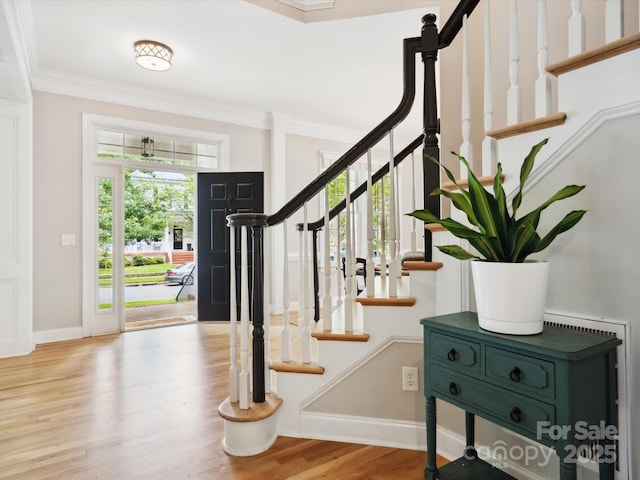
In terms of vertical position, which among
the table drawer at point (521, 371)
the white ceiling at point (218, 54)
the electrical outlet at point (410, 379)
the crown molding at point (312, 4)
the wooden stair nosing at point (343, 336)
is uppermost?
the crown molding at point (312, 4)

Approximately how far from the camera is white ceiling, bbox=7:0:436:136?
9.50ft

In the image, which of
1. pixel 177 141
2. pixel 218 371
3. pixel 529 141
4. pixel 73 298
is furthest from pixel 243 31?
pixel 73 298

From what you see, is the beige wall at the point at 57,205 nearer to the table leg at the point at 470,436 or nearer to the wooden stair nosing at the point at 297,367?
the wooden stair nosing at the point at 297,367

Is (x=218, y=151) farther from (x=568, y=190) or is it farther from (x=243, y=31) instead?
(x=568, y=190)

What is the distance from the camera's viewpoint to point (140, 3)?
9.02ft

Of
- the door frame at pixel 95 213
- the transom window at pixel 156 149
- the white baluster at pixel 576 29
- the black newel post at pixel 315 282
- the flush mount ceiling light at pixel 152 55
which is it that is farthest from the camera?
the transom window at pixel 156 149

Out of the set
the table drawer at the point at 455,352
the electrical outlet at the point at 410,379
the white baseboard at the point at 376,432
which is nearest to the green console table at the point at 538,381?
the table drawer at the point at 455,352

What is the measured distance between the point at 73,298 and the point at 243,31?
10.9ft

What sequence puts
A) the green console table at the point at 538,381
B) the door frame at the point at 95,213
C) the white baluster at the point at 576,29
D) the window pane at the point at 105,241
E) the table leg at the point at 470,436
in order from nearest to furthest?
the green console table at the point at 538,381, the white baluster at the point at 576,29, the table leg at the point at 470,436, the door frame at the point at 95,213, the window pane at the point at 105,241

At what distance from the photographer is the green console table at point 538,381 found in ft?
3.44

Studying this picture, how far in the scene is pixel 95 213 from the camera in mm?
4164

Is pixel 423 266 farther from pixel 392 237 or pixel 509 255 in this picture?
pixel 509 255

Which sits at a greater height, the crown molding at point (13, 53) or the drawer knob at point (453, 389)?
the crown molding at point (13, 53)

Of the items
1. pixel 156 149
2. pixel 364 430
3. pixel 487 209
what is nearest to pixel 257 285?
pixel 364 430
